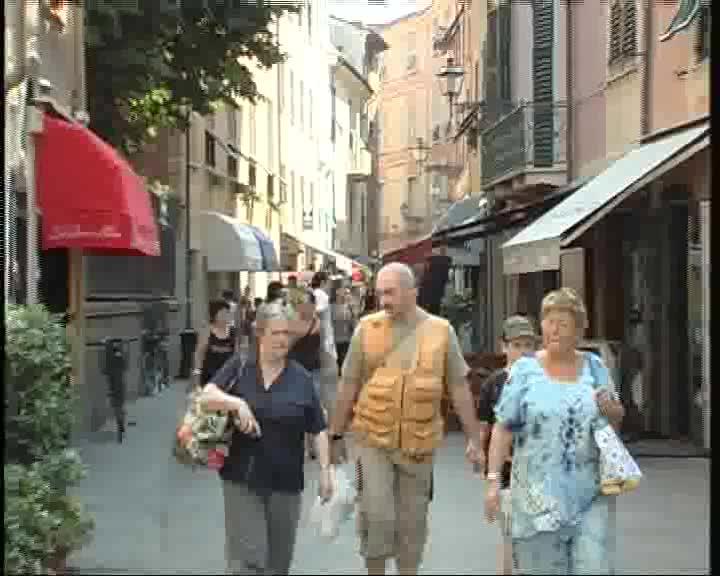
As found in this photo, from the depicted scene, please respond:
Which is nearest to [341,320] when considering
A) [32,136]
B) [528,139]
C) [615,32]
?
[528,139]

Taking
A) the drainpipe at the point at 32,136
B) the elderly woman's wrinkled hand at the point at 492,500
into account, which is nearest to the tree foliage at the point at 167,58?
the drainpipe at the point at 32,136

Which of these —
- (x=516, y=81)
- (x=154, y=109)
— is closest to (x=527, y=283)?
(x=516, y=81)

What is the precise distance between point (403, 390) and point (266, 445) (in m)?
0.56

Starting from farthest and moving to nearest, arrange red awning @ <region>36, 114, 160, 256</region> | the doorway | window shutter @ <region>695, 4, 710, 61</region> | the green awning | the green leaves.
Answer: the doorway → red awning @ <region>36, 114, 160, 256</region> → window shutter @ <region>695, 4, 710, 61</region> → the green awning → the green leaves

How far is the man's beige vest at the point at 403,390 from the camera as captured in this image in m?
5.33

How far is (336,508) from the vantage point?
5371 mm

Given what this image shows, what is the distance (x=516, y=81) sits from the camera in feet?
34.7

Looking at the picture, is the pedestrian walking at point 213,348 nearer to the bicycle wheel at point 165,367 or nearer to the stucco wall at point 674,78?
the stucco wall at point 674,78

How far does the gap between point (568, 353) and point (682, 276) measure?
17.8 feet

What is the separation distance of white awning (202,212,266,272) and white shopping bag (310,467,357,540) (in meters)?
4.85

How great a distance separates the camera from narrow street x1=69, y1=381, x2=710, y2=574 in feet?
19.8

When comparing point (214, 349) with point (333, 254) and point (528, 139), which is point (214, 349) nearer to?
point (528, 139)

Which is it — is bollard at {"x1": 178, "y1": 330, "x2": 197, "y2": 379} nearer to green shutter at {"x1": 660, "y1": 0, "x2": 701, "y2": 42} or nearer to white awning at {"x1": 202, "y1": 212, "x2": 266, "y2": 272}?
white awning at {"x1": 202, "y1": 212, "x2": 266, "y2": 272}

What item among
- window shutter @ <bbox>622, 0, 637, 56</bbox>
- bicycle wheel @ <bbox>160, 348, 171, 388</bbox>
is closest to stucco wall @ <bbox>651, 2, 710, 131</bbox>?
window shutter @ <bbox>622, 0, 637, 56</bbox>
